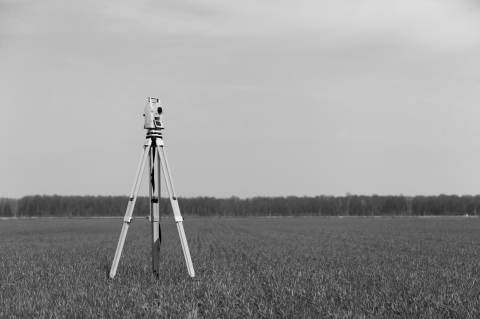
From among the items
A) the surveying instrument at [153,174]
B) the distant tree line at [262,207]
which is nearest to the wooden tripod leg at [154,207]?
the surveying instrument at [153,174]

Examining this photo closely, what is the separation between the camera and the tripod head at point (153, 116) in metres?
10.7

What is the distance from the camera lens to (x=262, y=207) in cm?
19875

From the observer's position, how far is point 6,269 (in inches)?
589

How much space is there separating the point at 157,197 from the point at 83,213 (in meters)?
184

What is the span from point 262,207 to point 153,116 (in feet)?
622

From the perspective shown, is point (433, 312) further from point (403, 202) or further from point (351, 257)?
point (403, 202)

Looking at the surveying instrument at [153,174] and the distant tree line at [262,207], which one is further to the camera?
the distant tree line at [262,207]

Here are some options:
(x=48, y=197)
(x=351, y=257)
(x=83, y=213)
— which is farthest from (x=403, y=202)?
(x=351, y=257)

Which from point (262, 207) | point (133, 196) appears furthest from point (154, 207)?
point (262, 207)

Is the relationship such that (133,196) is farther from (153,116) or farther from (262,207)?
(262,207)

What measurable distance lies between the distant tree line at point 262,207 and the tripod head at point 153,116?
16973cm

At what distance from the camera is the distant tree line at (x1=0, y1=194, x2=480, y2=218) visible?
181750 mm

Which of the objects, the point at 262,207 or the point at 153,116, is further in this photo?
the point at 262,207

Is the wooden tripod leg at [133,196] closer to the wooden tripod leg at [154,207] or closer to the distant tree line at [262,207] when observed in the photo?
the wooden tripod leg at [154,207]
